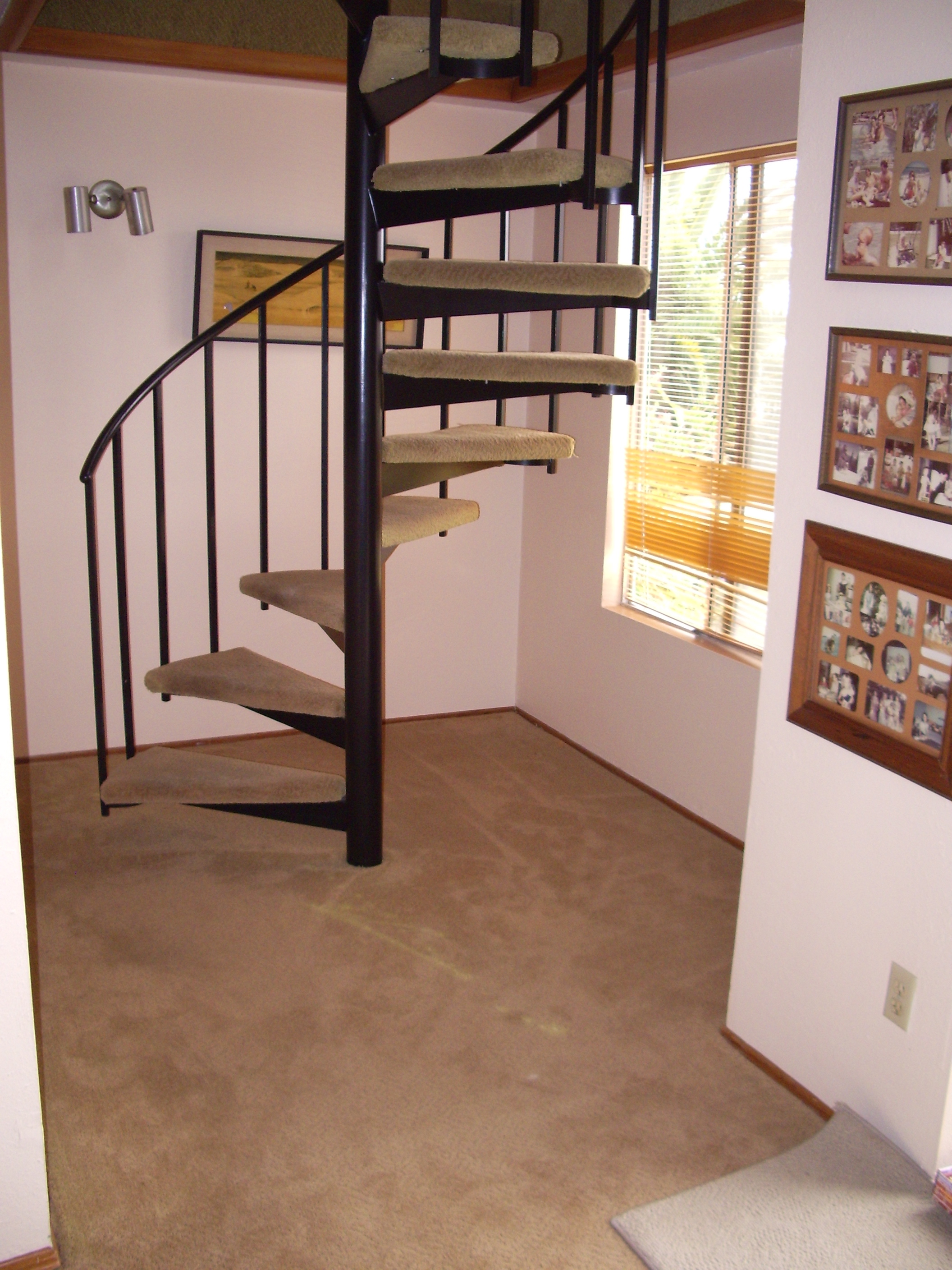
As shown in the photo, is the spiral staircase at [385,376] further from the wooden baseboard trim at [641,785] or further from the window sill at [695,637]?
the wooden baseboard trim at [641,785]

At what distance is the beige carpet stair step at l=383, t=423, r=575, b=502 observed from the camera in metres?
3.16

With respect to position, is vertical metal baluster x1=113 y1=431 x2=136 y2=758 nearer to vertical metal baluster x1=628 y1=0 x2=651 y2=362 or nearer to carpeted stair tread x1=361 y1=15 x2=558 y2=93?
carpeted stair tread x1=361 y1=15 x2=558 y2=93

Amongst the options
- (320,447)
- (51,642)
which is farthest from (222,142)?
(51,642)

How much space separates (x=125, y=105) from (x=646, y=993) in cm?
328

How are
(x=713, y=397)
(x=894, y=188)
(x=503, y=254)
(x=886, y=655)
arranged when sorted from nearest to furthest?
(x=894, y=188)
(x=886, y=655)
(x=503, y=254)
(x=713, y=397)

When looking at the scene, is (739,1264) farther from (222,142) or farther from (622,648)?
(222,142)

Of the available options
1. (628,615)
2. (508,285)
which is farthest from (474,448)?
(628,615)

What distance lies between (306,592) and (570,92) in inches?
62.2

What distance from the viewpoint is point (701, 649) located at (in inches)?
148

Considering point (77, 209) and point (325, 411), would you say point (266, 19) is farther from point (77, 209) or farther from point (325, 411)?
point (325, 411)

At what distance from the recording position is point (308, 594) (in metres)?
3.47

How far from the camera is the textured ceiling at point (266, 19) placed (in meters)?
3.54

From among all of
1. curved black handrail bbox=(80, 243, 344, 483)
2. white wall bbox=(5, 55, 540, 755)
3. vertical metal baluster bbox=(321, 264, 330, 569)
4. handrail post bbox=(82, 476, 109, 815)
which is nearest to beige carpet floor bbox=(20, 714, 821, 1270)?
handrail post bbox=(82, 476, 109, 815)

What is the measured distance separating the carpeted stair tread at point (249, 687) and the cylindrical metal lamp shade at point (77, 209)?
1.46m
